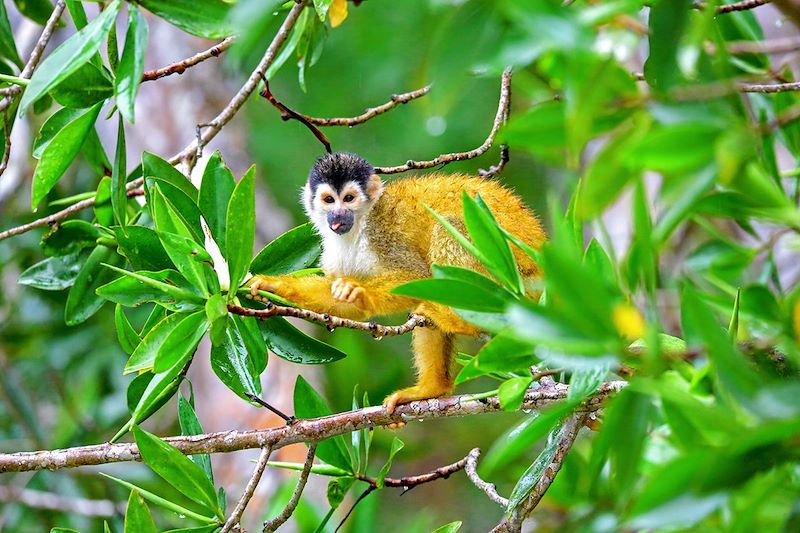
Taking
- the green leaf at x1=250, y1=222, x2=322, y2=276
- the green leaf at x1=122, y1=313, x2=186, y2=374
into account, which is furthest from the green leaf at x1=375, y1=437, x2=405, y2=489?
the green leaf at x1=122, y1=313, x2=186, y2=374

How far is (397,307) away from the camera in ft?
8.87

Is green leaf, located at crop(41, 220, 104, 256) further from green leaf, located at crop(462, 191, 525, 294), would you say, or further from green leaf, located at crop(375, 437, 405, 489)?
green leaf, located at crop(462, 191, 525, 294)

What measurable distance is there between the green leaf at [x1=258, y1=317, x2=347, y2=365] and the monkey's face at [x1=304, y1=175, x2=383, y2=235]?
83 cm

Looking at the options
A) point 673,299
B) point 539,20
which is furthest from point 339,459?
point 673,299

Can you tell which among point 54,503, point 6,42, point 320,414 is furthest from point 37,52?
point 54,503

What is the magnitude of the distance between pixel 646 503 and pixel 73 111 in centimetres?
183

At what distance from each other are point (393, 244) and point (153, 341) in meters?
1.26

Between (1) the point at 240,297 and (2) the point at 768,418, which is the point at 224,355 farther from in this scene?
(2) the point at 768,418

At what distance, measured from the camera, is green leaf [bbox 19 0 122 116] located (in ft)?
5.22

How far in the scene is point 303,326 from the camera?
4746 mm

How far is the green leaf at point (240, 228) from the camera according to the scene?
5.98ft

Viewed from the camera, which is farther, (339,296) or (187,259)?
(339,296)

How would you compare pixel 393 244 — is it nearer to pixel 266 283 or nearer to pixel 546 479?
pixel 266 283

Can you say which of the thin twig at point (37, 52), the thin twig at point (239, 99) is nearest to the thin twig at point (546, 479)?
the thin twig at point (239, 99)
